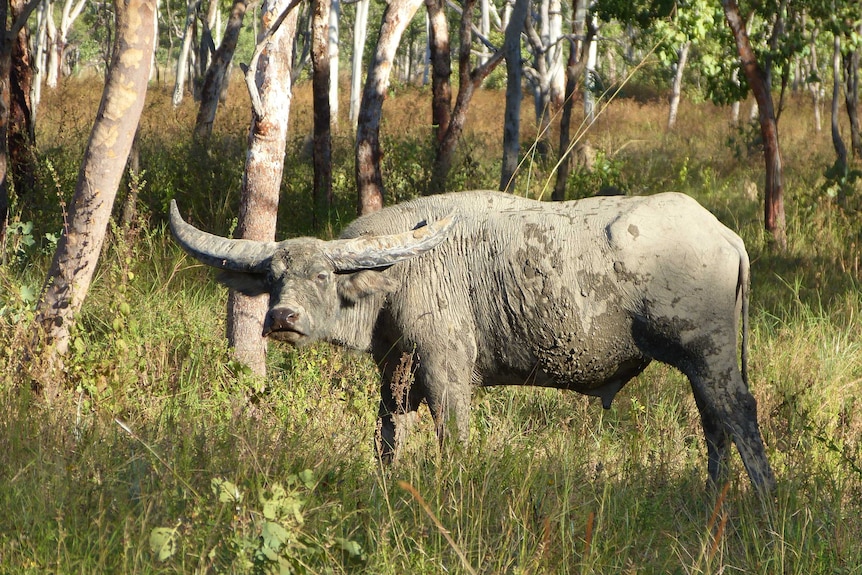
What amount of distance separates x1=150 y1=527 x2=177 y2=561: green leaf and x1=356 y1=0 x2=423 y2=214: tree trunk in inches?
215

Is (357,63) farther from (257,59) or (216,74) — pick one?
(257,59)

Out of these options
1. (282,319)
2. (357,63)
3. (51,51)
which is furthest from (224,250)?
(51,51)

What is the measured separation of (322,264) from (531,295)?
104 cm

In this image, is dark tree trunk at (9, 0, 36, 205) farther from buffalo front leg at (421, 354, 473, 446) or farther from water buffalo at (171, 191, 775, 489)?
buffalo front leg at (421, 354, 473, 446)

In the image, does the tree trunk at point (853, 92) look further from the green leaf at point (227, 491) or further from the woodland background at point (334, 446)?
the green leaf at point (227, 491)

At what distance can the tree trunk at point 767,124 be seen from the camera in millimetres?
9461

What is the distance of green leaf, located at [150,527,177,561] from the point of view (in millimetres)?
2895

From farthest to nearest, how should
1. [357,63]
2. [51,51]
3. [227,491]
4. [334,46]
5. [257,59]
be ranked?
[51,51] < [357,63] < [334,46] < [257,59] < [227,491]

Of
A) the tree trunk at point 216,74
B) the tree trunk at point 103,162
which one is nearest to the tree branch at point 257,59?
the tree trunk at point 103,162

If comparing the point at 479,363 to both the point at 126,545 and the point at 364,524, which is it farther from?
the point at 126,545

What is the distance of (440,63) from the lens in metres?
11.6

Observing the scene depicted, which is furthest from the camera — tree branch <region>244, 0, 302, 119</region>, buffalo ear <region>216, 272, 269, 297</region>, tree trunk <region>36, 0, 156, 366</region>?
tree branch <region>244, 0, 302, 119</region>

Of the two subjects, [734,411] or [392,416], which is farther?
[392,416]

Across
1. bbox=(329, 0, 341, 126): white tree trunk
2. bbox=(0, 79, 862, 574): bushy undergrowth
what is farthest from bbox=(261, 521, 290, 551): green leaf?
bbox=(329, 0, 341, 126): white tree trunk
